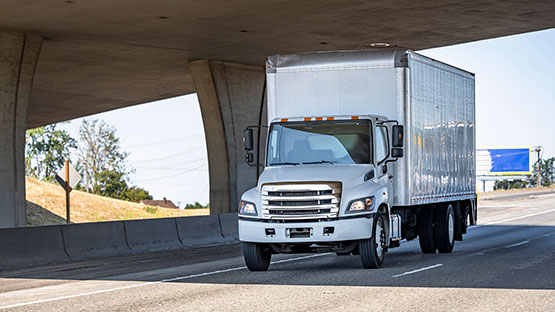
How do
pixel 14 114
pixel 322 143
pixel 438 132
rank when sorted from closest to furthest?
pixel 322 143 → pixel 438 132 → pixel 14 114

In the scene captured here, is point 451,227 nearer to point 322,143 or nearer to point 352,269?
point 352,269

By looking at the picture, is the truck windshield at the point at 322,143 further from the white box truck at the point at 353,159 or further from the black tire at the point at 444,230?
the black tire at the point at 444,230

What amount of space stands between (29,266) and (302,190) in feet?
25.8

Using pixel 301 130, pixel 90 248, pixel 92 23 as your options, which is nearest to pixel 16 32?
pixel 92 23

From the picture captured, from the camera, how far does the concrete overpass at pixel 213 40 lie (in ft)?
73.4

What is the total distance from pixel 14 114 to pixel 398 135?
44.2ft

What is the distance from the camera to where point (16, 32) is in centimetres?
2498

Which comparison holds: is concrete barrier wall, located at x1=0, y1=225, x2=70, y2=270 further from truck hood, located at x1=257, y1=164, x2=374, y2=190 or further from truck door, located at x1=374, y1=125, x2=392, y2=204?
truck door, located at x1=374, y1=125, x2=392, y2=204

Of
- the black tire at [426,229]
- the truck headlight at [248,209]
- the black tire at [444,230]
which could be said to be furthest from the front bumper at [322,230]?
the black tire at [444,230]

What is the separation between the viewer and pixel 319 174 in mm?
15461

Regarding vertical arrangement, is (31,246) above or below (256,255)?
below

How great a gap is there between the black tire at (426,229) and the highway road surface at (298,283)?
364mm

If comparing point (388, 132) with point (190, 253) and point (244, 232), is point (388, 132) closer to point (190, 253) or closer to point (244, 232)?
point (244, 232)

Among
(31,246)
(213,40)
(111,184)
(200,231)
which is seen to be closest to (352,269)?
(31,246)
